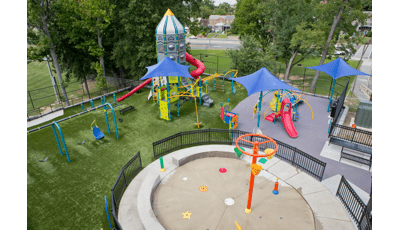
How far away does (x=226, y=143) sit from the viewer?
1562 cm

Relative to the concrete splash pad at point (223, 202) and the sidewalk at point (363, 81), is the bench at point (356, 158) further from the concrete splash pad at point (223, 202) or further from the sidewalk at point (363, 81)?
the sidewalk at point (363, 81)

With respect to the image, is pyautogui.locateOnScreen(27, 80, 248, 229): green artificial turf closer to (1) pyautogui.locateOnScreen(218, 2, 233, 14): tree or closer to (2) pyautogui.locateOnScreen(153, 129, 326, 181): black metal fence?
(2) pyautogui.locateOnScreen(153, 129, 326, 181): black metal fence

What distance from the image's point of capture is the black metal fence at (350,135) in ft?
41.8

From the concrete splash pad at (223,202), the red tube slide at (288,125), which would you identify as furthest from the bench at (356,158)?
the concrete splash pad at (223,202)

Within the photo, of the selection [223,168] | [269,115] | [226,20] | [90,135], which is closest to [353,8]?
[269,115]

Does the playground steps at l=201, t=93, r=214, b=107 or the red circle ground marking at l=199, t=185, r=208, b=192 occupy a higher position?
the playground steps at l=201, t=93, r=214, b=107

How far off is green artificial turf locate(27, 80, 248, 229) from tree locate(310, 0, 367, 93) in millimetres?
12490

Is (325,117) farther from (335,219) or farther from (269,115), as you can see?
(335,219)

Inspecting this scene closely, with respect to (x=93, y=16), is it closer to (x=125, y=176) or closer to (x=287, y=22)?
(x=125, y=176)

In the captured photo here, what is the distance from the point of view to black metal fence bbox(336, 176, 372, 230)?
7940mm

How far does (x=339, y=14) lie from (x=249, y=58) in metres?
10.4

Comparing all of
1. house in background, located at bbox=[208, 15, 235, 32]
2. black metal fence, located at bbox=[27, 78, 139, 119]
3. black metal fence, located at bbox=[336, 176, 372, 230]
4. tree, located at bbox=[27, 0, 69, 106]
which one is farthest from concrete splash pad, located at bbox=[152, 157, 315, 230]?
house in background, located at bbox=[208, 15, 235, 32]

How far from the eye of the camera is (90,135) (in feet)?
55.5

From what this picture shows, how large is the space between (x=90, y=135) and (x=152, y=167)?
24.0 ft
